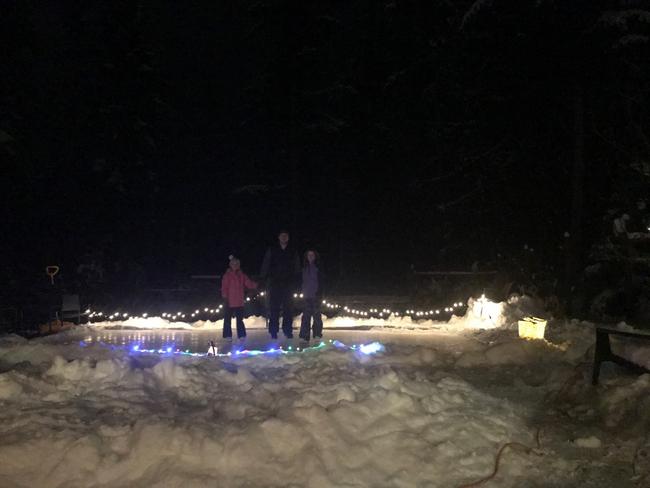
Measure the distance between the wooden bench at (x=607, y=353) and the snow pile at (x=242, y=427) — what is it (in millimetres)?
1148

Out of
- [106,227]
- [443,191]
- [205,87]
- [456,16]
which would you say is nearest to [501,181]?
[443,191]

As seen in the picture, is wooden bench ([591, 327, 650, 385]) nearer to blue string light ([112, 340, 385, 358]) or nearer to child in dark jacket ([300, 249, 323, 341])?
blue string light ([112, 340, 385, 358])

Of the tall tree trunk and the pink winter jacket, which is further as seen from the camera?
the tall tree trunk

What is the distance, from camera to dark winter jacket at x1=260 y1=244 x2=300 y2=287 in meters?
12.9

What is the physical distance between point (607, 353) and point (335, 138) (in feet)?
67.7

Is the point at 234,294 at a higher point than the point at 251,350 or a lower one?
higher

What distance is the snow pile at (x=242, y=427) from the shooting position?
18.4ft

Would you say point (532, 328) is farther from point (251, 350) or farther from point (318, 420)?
point (318, 420)

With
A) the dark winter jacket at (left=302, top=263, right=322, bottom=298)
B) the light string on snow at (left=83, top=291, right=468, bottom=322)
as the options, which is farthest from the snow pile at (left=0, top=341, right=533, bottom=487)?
the light string on snow at (left=83, top=291, right=468, bottom=322)

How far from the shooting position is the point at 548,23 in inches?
597

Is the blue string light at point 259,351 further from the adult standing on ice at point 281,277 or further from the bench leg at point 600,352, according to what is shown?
the bench leg at point 600,352

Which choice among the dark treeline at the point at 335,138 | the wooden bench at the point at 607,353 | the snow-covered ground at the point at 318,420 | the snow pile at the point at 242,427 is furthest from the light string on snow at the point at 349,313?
the wooden bench at the point at 607,353

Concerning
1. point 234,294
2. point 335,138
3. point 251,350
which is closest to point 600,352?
point 251,350

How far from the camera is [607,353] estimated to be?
800 cm
